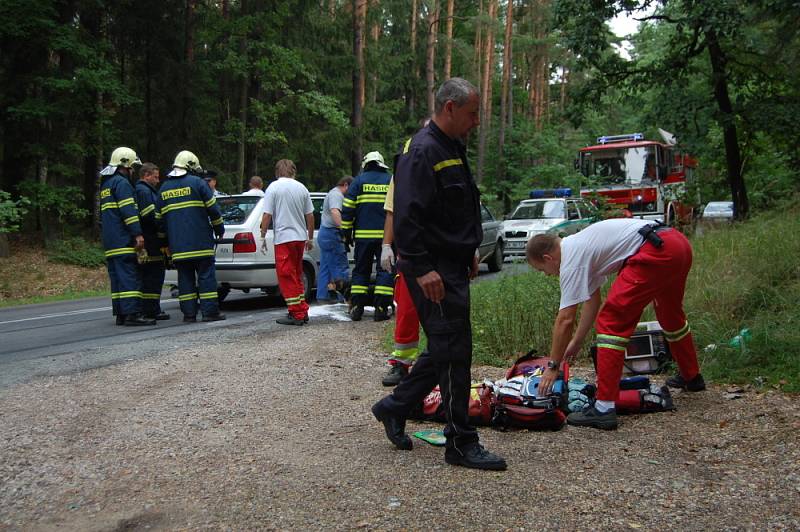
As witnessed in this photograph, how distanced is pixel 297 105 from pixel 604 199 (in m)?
17.9

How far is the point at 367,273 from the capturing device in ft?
29.1

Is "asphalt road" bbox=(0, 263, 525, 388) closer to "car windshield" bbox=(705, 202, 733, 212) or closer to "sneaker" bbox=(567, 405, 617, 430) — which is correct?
"sneaker" bbox=(567, 405, 617, 430)

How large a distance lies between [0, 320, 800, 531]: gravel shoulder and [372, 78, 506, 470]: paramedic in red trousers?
13.8 inches

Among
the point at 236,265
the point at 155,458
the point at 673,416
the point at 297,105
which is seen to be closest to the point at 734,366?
the point at 673,416

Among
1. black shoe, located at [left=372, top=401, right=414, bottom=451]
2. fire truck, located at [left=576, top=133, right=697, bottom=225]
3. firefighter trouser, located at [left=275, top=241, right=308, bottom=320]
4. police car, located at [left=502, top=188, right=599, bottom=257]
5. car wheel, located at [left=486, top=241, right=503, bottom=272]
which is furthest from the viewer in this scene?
fire truck, located at [left=576, top=133, right=697, bottom=225]

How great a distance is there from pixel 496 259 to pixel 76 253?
34.9 ft

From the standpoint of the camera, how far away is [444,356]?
3959mm

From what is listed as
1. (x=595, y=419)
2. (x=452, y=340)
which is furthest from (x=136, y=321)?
(x=452, y=340)

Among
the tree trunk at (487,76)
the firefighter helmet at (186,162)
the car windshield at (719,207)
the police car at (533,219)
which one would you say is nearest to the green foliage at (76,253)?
the police car at (533,219)

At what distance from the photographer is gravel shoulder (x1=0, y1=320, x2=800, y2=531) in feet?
11.3

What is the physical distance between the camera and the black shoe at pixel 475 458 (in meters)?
3.99

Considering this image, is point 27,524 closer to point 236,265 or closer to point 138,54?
point 236,265

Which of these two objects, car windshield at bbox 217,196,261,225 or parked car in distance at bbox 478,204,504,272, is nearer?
car windshield at bbox 217,196,261,225

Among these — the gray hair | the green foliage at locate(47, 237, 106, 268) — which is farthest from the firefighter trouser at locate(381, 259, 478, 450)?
the green foliage at locate(47, 237, 106, 268)
